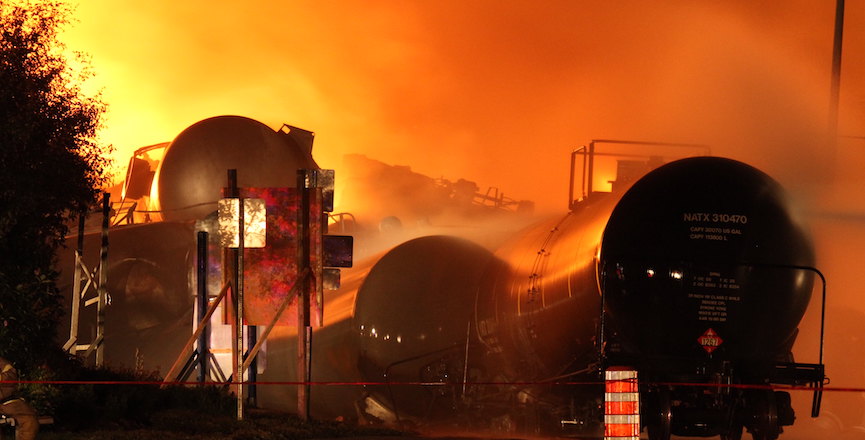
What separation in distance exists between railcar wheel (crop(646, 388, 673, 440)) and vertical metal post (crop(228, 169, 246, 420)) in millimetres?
5255

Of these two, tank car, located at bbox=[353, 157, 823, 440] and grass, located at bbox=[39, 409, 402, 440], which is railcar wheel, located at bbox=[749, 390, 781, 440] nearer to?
tank car, located at bbox=[353, 157, 823, 440]

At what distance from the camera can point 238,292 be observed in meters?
15.7

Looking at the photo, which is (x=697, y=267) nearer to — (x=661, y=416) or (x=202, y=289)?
(x=661, y=416)

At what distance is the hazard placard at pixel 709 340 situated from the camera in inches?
563

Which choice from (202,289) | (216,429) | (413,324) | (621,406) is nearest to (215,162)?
(413,324)

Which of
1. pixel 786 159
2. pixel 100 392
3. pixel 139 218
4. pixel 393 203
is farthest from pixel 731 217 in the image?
pixel 393 203

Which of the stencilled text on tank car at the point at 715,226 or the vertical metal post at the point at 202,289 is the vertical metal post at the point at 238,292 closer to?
the vertical metal post at the point at 202,289

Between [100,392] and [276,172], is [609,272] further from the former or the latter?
[276,172]

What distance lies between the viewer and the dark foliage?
14.1 m

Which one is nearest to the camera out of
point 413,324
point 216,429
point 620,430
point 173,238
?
point 620,430

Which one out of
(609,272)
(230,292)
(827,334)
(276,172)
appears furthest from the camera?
(276,172)

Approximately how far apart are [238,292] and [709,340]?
6.17 metres

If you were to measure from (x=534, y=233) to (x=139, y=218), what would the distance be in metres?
17.4

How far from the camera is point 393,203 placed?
4444 cm
